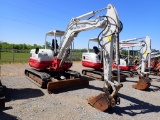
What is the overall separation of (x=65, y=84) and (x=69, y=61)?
164 centimetres

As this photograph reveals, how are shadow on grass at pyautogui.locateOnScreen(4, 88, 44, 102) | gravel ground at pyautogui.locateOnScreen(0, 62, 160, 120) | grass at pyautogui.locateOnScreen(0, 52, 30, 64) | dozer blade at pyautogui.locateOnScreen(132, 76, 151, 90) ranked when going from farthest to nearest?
1. grass at pyautogui.locateOnScreen(0, 52, 30, 64)
2. dozer blade at pyautogui.locateOnScreen(132, 76, 151, 90)
3. shadow on grass at pyautogui.locateOnScreen(4, 88, 44, 102)
4. gravel ground at pyautogui.locateOnScreen(0, 62, 160, 120)

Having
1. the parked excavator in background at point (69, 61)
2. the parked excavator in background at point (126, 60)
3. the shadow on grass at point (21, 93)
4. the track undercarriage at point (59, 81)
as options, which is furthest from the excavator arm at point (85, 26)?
the parked excavator in background at point (126, 60)

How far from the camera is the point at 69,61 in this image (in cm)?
941

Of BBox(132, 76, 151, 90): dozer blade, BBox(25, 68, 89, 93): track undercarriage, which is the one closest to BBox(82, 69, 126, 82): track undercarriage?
BBox(132, 76, 151, 90): dozer blade

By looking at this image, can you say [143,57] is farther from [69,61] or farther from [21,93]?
[21,93]

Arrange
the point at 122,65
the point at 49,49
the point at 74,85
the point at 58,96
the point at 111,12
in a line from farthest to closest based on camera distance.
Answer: the point at 122,65, the point at 49,49, the point at 74,85, the point at 58,96, the point at 111,12

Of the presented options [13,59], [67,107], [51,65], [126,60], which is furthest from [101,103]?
[13,59]

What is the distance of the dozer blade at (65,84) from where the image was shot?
7.59 metres

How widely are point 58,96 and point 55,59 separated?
2.60 meters

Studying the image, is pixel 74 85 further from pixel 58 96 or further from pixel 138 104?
pixel 138 104

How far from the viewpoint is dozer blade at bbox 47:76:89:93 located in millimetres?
7590

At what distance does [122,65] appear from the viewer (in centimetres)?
1438

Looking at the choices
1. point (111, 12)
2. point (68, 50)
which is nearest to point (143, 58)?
point (68, 50)

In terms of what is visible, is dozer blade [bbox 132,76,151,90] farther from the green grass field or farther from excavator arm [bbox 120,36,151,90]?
the green grass field
